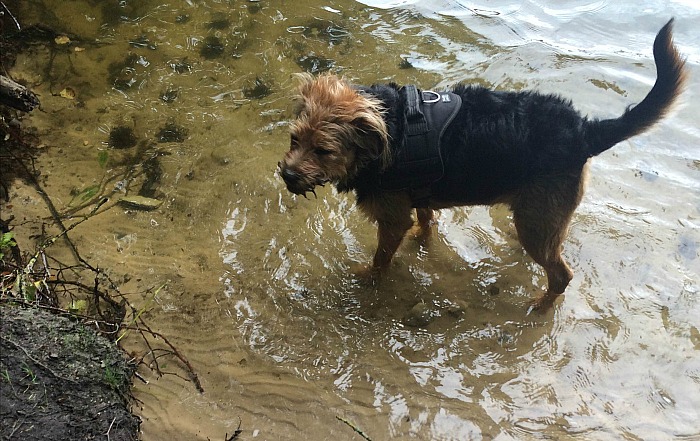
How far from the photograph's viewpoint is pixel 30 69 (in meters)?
5.34

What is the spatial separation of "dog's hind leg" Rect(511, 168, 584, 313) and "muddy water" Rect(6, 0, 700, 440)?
18.0 inches

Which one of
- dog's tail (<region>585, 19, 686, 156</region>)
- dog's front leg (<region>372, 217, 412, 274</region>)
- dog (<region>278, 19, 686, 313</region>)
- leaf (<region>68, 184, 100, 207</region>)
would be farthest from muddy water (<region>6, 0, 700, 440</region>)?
dog's tail (<region>585, 19, 686, 156</region>)

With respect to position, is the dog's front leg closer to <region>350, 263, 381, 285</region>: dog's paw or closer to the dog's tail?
<region>350, 263, 381, 285</region>: dog's paw

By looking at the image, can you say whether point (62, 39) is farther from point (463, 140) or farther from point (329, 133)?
point (463, 140)

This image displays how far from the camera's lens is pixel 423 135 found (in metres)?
3.23

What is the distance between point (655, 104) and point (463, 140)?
1.21 meters

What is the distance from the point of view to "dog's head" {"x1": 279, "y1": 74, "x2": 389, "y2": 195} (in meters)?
3.10

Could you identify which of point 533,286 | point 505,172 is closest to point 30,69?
point 505,172

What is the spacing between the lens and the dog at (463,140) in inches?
122

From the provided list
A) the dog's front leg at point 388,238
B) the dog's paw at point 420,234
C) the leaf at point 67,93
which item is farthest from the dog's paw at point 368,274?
the leaf at point 67,93

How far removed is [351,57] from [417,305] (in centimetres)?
339

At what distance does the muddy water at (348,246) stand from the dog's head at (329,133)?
131cm

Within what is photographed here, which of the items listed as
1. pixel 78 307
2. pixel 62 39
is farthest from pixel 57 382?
pixel 62 39

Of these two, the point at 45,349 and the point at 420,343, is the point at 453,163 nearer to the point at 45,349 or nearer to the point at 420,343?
the point at 420,343
